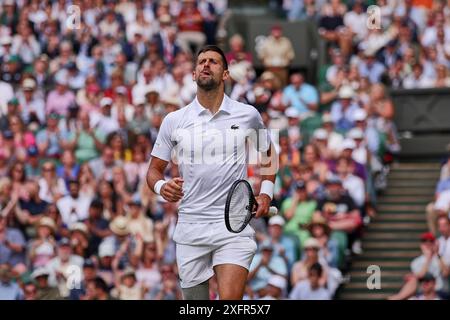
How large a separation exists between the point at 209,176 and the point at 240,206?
14.1 inches

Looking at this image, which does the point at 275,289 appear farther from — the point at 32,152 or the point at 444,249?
the point at 32,152

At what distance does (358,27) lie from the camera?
23344 millimetres

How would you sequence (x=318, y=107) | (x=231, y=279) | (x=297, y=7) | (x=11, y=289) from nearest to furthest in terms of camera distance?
(x=231, y=279), (x=11, y=289), (x=318, y=107), (x=297, y=7)

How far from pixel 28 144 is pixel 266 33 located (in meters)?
5.63

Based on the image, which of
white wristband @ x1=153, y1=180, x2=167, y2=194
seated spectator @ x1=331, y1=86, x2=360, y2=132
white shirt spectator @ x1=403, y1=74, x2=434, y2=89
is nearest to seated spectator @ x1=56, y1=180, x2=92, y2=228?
seated spectator @ x1=331, y1=86, x2=360, y2=132

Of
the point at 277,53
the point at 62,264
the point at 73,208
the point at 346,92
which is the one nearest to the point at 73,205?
the point at 73,208

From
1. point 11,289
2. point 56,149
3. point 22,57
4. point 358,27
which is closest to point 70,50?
point 22,57

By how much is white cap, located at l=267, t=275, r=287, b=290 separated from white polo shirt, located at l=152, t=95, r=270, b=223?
19.0ft

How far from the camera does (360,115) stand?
19.5 m

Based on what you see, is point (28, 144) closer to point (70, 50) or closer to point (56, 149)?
point (56, 149)

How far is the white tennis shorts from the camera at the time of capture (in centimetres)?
1004

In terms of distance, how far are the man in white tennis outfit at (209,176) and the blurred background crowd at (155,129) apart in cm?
554

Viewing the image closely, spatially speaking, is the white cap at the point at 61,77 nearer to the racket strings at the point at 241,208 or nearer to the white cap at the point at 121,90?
the white cap at the point at 121,90

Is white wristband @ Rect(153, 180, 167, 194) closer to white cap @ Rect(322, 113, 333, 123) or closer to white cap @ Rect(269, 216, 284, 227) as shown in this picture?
white cap @ Rect(269, 216, 284, 227)
